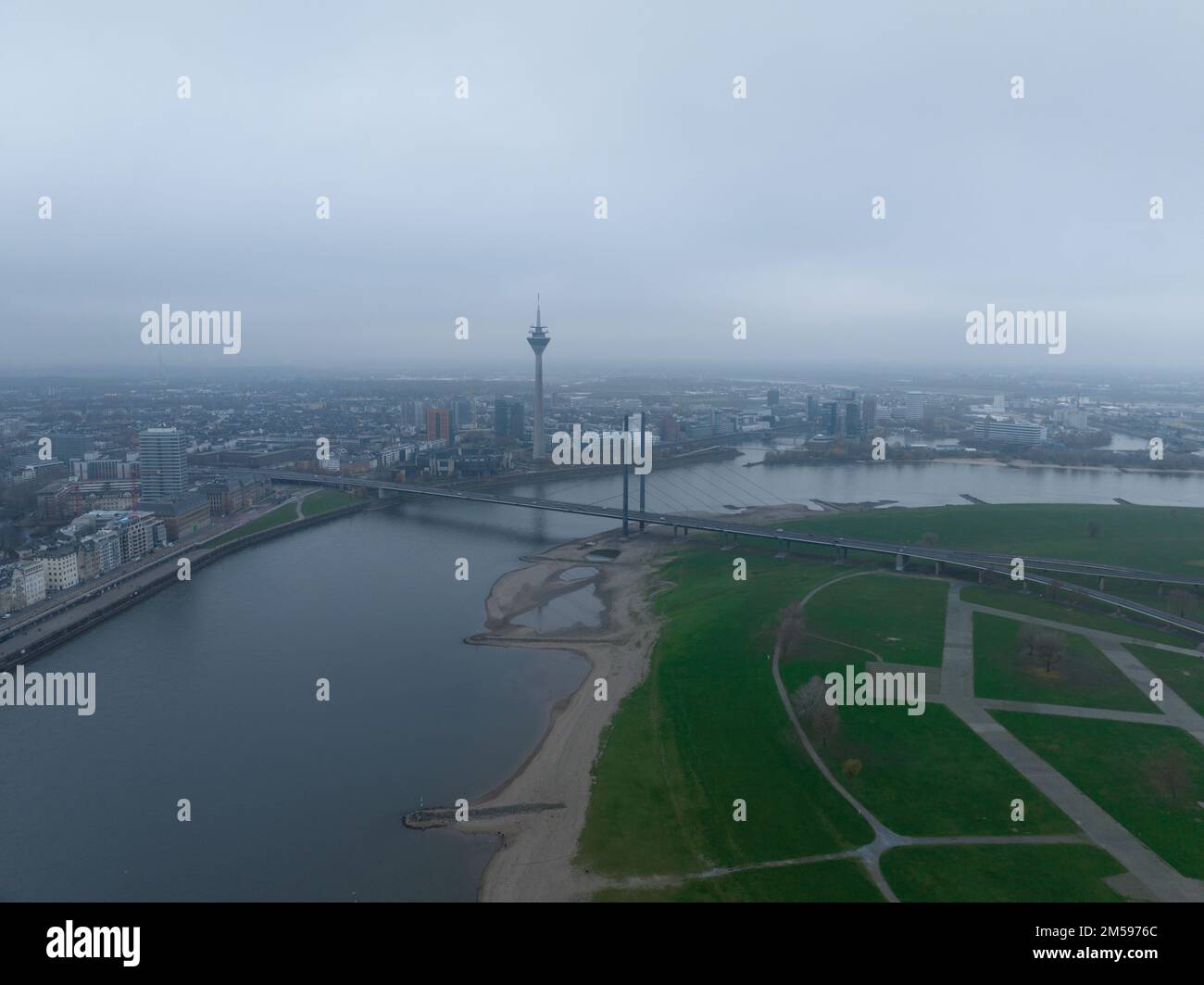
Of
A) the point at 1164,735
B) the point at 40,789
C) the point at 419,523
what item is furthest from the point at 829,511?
the point at 40,789

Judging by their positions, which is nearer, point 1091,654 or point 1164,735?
point 1164,735

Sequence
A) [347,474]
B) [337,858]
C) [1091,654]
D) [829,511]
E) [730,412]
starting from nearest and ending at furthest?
[337,858]
[1091,654]
[829,511]
[347,474]
[730,412]

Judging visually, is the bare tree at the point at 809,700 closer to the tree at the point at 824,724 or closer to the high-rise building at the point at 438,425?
the tree at the point at 824,724

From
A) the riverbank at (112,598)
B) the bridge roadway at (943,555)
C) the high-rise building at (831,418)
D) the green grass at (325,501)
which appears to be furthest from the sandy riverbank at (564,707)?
the high-rise building at (831,418)

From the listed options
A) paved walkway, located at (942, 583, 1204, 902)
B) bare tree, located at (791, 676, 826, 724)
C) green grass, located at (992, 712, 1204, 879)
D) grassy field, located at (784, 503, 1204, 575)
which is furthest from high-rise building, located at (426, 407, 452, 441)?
green grass, located at (992, 712, 1204, 879)

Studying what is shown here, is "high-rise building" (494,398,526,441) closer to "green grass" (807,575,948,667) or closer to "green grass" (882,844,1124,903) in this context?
"green grass" (807,575,948,667)

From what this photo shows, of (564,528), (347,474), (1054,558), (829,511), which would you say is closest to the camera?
(1054,558)

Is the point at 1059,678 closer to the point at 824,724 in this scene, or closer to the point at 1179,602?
the point at 824,724
